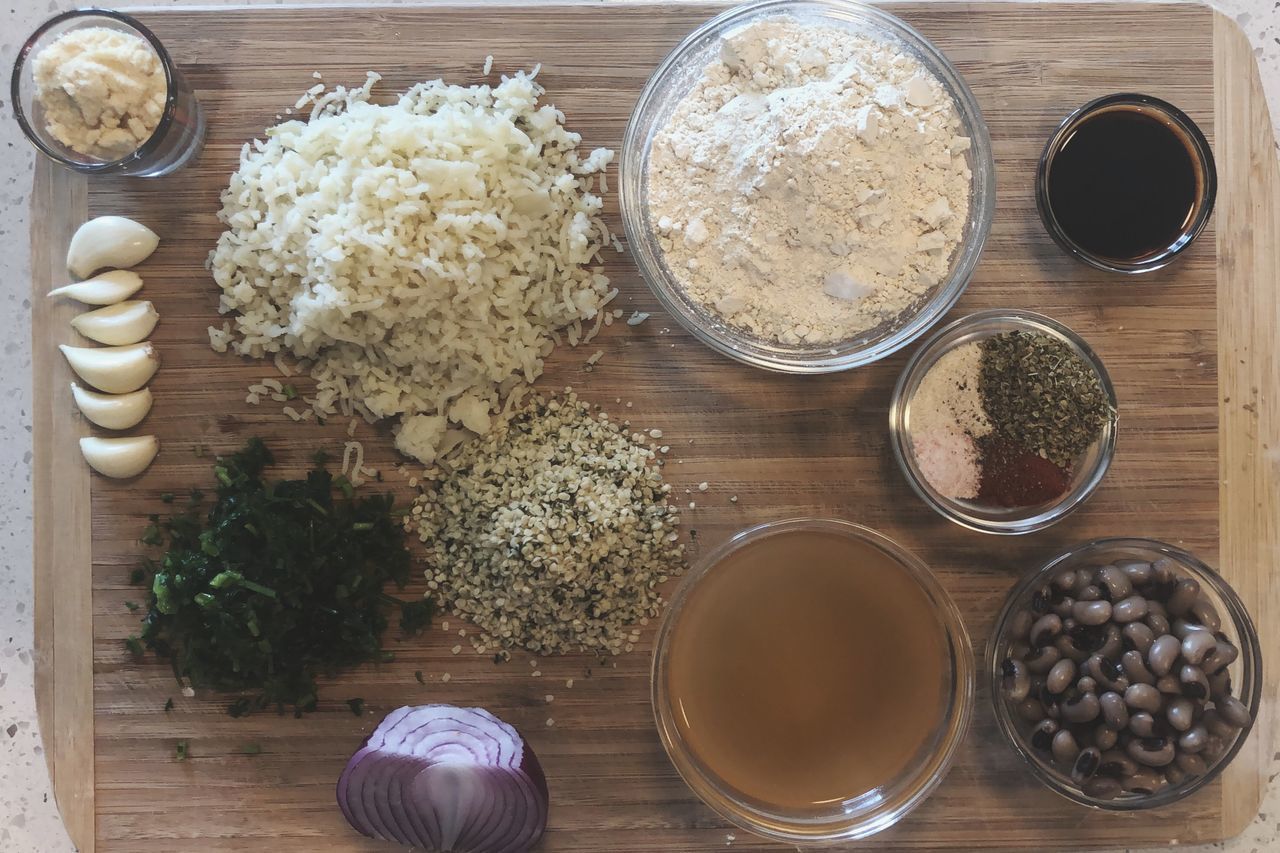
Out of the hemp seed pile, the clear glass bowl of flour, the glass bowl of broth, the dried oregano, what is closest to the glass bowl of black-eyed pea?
the glass bowl of broth

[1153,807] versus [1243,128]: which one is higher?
[1243,128]

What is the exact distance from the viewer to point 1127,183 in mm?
1803

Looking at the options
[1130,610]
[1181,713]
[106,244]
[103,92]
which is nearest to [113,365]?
[106,244]

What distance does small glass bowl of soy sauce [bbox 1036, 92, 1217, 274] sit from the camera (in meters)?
1.79

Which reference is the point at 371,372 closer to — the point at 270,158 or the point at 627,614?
the point at 270,158

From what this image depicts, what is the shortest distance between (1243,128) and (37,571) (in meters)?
2.59

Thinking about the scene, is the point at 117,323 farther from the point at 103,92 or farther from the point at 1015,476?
the point at 1015,476

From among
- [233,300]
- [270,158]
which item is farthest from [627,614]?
[270,158]

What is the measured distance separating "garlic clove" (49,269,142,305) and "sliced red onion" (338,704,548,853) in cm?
100

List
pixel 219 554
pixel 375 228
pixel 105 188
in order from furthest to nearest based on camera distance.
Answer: pixel 105 188, pixel 219 554, pixel 375 228

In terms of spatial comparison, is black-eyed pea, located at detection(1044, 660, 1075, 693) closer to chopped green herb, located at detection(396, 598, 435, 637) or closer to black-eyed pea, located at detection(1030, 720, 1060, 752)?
black-eyed pea, located at detection(1030, 720, 1060, 752)

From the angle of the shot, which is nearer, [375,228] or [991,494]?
[375,228]

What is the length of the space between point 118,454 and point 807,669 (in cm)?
141

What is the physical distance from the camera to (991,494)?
1.74 meters
